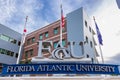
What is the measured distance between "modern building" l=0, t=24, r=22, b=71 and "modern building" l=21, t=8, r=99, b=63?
270cm

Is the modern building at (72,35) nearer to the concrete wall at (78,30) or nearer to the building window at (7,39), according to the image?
the concrete wall at (78,30)

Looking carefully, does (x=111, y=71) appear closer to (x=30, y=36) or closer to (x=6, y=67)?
(x=6, y=67)

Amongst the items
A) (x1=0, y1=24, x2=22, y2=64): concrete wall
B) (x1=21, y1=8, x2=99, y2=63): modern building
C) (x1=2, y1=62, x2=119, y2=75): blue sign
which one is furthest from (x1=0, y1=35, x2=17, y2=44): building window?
(x1=2, y1=62, x2=119, y2=75): blue sign

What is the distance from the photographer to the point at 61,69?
1756 centimetres

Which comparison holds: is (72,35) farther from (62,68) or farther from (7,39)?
(7,39)

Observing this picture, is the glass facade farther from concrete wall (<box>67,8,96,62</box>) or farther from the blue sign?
the blue sign

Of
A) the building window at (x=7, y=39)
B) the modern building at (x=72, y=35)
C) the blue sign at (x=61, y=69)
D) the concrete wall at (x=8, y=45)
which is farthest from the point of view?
the building window at (x=7, y=39)

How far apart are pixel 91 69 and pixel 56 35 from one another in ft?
68.8

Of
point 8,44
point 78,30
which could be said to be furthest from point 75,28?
point 8,44

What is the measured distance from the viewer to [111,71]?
57.9ft

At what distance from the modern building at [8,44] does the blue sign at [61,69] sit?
22.8 m

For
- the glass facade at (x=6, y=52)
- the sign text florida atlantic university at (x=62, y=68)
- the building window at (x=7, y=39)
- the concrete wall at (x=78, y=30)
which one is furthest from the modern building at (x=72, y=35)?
the sign text florida atlantic university at (x=62, y=68)

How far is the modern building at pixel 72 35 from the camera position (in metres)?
31.7

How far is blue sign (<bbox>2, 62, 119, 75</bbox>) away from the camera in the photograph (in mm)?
17500
